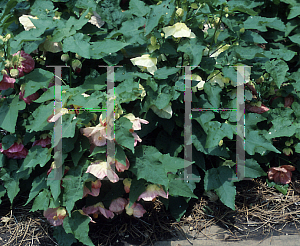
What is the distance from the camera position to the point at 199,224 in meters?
1.74

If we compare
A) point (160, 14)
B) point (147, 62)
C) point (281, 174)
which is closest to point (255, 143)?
point (281, 174)

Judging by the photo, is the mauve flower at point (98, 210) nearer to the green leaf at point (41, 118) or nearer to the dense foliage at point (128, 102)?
the dense foliage at point (128, 102)

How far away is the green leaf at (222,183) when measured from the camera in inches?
63.5

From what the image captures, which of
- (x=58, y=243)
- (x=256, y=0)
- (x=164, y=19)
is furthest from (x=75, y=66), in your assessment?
(x=256, y=0)

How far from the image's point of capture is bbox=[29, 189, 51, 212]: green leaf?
1472 millimetres

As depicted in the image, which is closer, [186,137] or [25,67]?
[25,67]

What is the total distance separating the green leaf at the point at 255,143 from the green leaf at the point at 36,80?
98 centimetres

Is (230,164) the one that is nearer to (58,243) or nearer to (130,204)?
(130,204)

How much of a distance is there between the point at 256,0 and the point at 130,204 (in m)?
1.45

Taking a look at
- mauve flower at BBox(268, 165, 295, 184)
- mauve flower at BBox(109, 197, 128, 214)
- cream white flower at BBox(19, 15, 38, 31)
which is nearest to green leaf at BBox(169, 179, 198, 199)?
mauve flower at BBox(109, 197, 128, 214)

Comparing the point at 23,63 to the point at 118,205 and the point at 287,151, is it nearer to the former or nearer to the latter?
the point at 118,205

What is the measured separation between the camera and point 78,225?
1.47 meters

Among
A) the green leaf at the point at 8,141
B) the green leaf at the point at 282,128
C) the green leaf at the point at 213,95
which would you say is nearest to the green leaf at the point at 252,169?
the green leaf at the point at 282,128

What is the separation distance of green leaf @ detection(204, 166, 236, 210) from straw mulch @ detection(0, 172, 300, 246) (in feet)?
0.64
